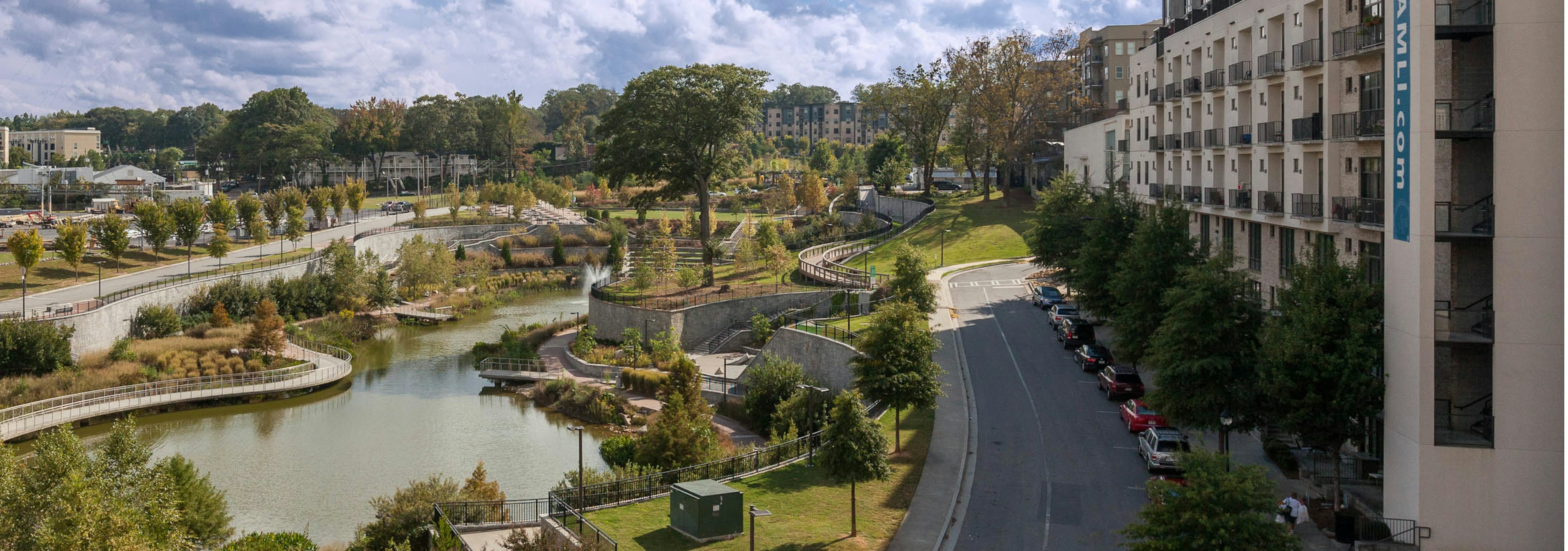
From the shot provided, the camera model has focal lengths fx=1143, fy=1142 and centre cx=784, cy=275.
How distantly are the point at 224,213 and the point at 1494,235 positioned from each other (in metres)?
82.8

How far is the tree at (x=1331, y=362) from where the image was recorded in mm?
24594

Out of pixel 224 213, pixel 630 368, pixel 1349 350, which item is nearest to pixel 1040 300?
pixel 630 368

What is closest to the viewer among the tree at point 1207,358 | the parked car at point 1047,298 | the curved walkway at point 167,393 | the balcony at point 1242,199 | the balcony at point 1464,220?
the balcony at point 1464,220

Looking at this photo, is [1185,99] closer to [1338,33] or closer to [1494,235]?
[1338,33]

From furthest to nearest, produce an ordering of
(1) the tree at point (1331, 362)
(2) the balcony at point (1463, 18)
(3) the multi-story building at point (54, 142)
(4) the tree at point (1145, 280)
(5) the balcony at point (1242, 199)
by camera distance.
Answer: (3) the multi-story building at point (54, 142)
(5) the balcony at point (1242, 199)
(4) the tree at point (1145, 280)
(1) the tree at point (1331, 362)
(2) the balcony at point (1463, 18)

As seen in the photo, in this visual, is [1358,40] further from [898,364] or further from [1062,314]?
[1062,314]

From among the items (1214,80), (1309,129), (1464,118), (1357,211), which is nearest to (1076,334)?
(1214,80)

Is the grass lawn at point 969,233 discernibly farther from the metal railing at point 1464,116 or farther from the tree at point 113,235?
the tree at point 113,235

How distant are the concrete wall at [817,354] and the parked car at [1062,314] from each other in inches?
389

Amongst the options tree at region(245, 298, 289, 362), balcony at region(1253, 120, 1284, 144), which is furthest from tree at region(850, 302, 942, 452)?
tree at region(245, 298, 289, 362)

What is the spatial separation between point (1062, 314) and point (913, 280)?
21.4ft

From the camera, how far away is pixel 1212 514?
1916 cm

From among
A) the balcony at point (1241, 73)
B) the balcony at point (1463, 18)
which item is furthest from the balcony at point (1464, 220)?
the balcony at point (1241, 73)

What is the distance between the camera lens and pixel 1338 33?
32.0 meters
